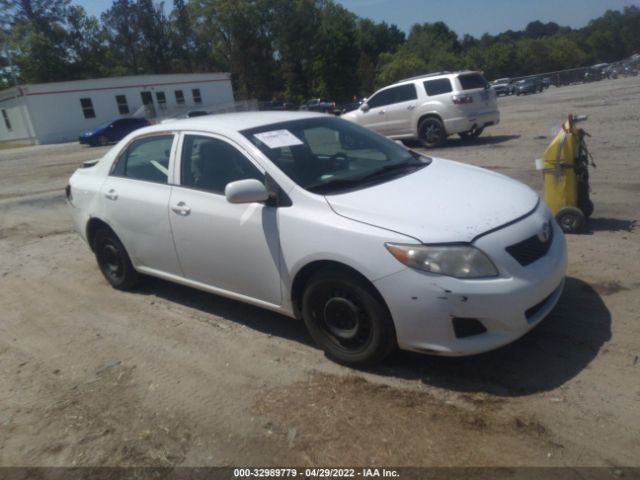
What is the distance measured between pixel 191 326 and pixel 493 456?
2770 millimetres

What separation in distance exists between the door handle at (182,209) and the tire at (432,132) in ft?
35.0

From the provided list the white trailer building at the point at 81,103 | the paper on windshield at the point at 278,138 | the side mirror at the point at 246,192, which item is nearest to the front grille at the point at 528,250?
the side mirror at the point at 246,192

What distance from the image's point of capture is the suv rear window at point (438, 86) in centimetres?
1408

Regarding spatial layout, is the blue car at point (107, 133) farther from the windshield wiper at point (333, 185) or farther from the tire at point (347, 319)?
the tire at point (347, 319)

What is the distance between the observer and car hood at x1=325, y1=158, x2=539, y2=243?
3.34 meters

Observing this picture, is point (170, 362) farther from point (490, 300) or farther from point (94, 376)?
point (490, 300)

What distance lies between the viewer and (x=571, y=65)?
88875 millimetres

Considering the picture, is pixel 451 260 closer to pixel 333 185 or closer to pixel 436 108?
pixel 333 185

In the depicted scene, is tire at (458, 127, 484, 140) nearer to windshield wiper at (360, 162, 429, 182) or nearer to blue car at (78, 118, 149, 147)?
windshield wiper at (360, 162, 429, 182)

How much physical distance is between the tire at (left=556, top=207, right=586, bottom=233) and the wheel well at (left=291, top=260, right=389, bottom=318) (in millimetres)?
3335

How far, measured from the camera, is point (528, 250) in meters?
3.45

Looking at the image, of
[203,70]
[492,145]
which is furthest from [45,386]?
[203,70]

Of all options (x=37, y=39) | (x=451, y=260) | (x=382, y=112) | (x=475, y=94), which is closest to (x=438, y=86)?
(x=475, y=94)

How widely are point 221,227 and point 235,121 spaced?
1.02 m
